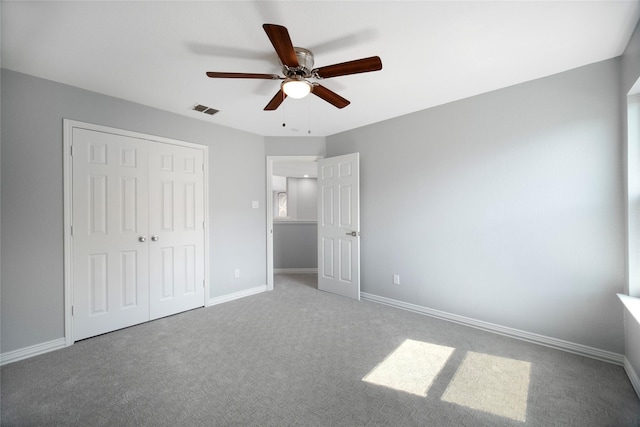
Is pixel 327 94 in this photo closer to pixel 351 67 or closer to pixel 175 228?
pixel 351 67

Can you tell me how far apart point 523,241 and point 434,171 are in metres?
1.12

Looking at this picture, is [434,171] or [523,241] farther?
[434,171]

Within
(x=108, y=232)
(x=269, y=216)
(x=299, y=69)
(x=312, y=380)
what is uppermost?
(x=299, y=69)

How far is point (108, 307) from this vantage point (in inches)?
109

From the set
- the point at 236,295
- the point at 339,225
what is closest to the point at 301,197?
the point at 339,225

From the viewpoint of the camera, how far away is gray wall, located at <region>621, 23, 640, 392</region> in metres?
1.81

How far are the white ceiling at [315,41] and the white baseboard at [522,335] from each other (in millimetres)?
2348

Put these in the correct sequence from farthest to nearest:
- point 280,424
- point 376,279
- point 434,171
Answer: point 376,279 < point 434,171 < point 280,424

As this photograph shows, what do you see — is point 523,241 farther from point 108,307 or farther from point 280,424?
point 108,307

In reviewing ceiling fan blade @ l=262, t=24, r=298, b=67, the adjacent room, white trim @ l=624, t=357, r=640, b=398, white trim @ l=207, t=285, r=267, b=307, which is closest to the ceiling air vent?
the adjacent room

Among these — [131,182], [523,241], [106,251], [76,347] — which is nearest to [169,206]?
[131,182]

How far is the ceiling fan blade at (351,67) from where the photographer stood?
65.2 inches

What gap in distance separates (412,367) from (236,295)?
2576 millimetres

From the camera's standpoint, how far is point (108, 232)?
278 cm
